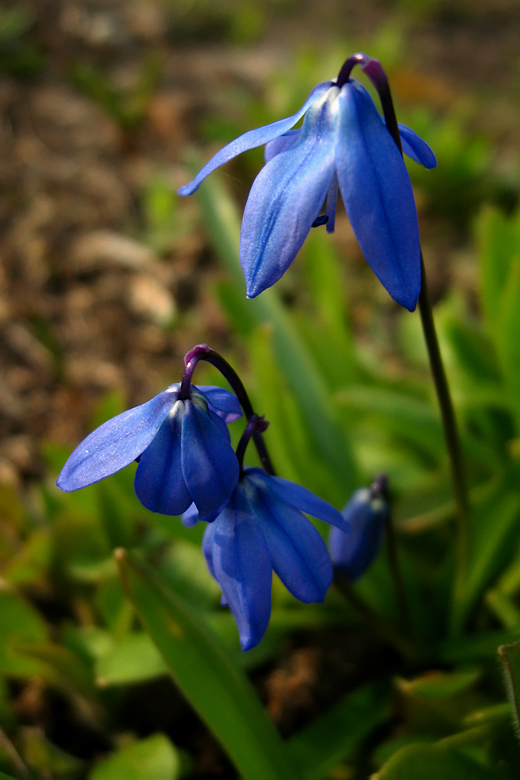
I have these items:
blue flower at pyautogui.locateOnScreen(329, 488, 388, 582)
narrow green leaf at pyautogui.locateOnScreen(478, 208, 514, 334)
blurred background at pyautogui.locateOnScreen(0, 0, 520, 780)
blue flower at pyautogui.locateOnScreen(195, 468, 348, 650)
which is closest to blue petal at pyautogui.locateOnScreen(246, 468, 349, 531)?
blue flower at pyautogui.locateOnScreen(195, 468, 348, 650)

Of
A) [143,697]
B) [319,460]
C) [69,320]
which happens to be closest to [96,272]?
[69,320]

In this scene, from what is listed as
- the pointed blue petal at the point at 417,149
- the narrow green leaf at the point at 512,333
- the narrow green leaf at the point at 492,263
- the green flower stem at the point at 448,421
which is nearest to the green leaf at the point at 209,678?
the green flower stem at the point at 448,421

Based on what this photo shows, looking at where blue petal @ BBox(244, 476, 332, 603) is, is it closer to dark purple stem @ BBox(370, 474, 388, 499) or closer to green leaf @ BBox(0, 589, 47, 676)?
dark purple stem @ BBox(370, 474, 388, 499)

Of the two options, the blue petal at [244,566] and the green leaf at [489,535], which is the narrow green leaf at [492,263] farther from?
the blue petal at [244,566]

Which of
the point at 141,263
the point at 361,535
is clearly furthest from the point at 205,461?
the point at 141,263

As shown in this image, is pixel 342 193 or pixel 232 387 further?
pixel 232 387

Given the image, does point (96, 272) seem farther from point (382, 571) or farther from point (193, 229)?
point (382, 571)

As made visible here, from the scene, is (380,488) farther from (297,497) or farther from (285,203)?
(285,203)
